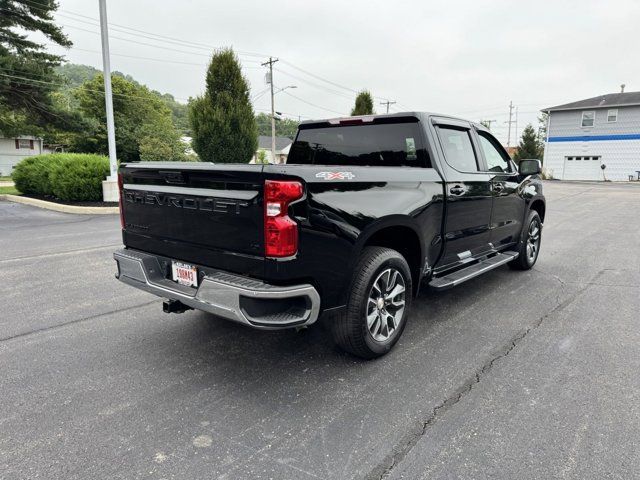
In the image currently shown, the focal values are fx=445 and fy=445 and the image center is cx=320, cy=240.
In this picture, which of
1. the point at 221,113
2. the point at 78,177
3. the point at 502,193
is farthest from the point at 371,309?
the point at 221,113

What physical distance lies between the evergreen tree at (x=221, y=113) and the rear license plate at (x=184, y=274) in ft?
44.2

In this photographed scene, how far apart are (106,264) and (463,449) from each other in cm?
589

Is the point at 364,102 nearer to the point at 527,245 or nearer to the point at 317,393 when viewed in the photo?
the point at 527,245

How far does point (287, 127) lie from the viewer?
359 feet

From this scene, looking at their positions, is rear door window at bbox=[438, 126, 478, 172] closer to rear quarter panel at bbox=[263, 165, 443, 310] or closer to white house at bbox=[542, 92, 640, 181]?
rear quarter panel at bbox=[263, 165, 443, 310]

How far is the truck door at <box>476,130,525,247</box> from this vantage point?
509 cm

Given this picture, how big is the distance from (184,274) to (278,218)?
1037 mm

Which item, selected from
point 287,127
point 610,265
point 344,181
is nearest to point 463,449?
point 344,181

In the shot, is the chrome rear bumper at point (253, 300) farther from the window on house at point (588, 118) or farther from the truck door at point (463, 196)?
the window on house at point (588, 118)

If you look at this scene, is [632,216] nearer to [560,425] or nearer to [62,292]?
[560,425]

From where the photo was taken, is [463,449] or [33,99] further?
[33,99]

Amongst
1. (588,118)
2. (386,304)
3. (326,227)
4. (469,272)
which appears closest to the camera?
(326,227)

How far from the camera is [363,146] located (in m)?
4.43

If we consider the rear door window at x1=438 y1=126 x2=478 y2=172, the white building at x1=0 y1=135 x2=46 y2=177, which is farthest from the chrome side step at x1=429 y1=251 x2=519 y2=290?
the white building at x1=0 y1=135 x2=46 y2=177
